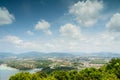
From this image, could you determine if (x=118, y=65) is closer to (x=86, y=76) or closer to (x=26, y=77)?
(x=86, y=76)

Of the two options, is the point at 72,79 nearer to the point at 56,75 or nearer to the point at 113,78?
the point at 56,75

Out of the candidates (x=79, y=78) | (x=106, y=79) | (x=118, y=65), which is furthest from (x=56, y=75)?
(x=118, y=65)

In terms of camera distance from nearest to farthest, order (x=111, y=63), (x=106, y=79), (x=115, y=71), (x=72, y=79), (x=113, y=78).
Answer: (x=106, y=79) < (x=113, y=78) < (x=72, y=79) < (x=115, y=71) < (x=111, y=63)

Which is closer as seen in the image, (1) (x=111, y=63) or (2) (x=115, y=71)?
(2) (x=115, y=71)

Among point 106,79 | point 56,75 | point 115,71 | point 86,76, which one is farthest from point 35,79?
point 115,71

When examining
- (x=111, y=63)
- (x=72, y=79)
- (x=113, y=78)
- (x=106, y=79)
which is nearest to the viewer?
(x=106, y=79)

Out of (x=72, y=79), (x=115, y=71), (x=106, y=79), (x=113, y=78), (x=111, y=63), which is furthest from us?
(x=111, y=63)

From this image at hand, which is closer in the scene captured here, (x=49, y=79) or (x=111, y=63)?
(x=49, y=79)

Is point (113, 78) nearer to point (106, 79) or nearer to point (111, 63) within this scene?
point (106, 79)
